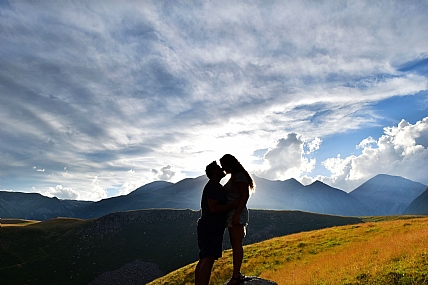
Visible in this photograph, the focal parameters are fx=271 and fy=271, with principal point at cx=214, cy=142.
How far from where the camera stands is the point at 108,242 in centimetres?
9338

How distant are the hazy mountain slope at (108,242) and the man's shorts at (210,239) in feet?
259

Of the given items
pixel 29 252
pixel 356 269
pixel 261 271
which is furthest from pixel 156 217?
pixel 356 269

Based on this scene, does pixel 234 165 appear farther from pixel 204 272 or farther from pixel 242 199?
pixel 204 272

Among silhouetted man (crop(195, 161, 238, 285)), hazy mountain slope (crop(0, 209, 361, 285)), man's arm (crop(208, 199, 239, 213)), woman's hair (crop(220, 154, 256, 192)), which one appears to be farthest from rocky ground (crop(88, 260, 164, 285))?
woman's hair (crop(220, 154, 256, 192))

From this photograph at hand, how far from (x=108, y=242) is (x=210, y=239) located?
97061 mm

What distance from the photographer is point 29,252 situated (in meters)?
84.6

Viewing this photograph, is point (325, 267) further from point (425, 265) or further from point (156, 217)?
point (156, 217)

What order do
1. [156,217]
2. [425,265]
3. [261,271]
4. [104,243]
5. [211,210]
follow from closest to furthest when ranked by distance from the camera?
[211,210]
[425,265]
[261,271]
[104,243]
[156,217]

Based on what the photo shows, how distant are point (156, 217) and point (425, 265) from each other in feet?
356

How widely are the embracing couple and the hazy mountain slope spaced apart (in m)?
78.8

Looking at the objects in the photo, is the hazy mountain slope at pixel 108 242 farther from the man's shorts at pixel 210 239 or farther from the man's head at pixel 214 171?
the man's head at pixel 214 171

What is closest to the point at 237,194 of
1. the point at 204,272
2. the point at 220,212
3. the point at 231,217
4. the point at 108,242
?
the point at 231,217

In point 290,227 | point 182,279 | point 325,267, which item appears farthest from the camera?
point 290,227

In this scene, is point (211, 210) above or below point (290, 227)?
above
